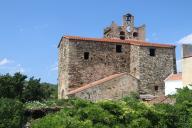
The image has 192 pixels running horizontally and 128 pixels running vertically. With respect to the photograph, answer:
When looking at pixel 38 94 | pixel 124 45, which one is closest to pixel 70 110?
pixel 124 45

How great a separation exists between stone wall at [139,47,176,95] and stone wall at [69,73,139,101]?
1.82 m

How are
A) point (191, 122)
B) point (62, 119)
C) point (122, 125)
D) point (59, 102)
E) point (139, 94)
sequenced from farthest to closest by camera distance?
1. point (139, 94)
2. point (59, 102)
3. point (191, 122)
4. point (122, 125)
5. point (62, 119)

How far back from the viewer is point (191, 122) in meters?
22.7

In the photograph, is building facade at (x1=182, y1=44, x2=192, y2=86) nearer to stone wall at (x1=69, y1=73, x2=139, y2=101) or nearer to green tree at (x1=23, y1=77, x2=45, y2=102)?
stone wall at (x1=69, y1=73, x2=139, y2=101)

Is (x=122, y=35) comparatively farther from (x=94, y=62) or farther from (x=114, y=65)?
(x=94, y=62)

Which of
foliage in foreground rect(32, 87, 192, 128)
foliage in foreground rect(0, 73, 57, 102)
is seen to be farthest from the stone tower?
foliage in foreground rect(32, 87, 192, 128)

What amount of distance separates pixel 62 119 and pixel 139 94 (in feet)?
66.6

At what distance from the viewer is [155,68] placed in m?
39.1

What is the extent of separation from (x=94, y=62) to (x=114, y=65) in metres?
1.91

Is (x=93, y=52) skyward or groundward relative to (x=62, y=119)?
skyward

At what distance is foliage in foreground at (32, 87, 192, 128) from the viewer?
18000mm

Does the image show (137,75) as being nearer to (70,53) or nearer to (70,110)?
(70,53)

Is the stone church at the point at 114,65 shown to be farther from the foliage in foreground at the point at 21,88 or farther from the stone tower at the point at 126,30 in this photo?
the stone tower at the point at 126,30

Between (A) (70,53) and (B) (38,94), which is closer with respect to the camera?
(A) (70,53)
